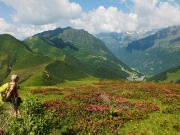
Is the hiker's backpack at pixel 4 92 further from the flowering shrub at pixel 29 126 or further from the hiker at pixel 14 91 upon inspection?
the flowering shrub at pixel 29 126

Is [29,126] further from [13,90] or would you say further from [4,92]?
[4,92]

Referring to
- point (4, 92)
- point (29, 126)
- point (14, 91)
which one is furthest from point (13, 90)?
point (29, 126)

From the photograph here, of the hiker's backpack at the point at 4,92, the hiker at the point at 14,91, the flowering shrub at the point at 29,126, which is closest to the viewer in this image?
the flowering shrub at the point at 29,126

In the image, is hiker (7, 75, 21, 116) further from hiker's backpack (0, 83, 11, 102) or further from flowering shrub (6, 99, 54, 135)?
flowering shrub (6, 99, 54, 135)

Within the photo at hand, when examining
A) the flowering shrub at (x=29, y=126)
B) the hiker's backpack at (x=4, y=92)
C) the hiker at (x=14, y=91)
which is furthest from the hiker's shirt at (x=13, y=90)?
the flowering shrub at (x=29, y=126)

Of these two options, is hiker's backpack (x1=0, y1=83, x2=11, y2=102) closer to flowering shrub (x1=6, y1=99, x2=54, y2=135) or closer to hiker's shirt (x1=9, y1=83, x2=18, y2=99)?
hiker's shirt (x1=9, y1=83, x2=18, y2=99)

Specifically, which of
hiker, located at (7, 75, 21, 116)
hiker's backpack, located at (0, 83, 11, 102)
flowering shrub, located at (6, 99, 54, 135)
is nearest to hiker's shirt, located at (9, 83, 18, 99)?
hiker, located at (7, 75, 21, 116)

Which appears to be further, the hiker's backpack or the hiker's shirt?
the hiker's shirt

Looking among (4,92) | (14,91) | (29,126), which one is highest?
(14,91)

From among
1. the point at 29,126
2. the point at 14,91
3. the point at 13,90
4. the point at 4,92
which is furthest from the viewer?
the point at 14,91

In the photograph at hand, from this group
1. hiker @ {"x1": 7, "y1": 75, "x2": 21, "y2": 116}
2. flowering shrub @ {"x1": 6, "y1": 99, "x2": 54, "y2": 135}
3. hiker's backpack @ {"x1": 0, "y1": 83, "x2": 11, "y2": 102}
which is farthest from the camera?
hiker @ {"x1": 7, "y1": 75, "x2": 21, "y2": 116}

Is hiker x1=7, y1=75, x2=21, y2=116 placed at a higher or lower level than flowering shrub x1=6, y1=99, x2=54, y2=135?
higher

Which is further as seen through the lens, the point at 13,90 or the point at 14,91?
the point at 14,91

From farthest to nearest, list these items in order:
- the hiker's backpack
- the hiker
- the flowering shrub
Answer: the hiker
the hiker's backpack
the flowering shrub
